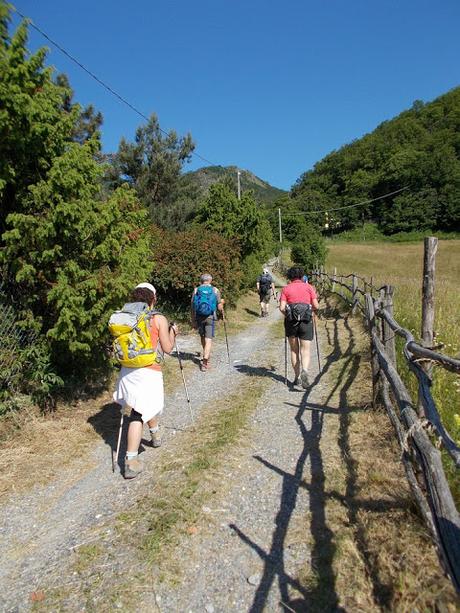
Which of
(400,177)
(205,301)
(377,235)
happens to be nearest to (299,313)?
(205,301)

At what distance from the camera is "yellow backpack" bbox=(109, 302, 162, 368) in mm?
4141

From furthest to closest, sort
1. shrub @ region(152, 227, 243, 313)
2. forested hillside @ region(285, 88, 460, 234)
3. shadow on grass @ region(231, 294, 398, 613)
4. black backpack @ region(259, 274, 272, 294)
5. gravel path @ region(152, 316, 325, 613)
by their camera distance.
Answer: forested hillside @ region(285, 88, 460, 234)
black backpack @ region(259, 274, 272, 294)
shrub @ region(152, 227, 243, 313)
gravel path @ region(152, 316, 325, 613)
shadow on grass @ region(231, 294, 398, 613)

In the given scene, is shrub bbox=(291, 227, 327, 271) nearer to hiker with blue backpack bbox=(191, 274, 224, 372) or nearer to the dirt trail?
hiker with blue backpack bbox=(191, 274, 224, 372)

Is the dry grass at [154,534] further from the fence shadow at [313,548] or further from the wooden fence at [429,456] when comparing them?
the wooden fence at [429,456]

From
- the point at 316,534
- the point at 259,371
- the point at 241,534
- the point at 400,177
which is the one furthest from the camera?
the point at 400,177

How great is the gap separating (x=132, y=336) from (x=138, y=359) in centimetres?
25

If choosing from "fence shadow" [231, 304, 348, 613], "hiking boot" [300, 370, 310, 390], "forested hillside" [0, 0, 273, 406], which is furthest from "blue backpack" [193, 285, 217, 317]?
"fence shadow" [231, 304, 348, 613]

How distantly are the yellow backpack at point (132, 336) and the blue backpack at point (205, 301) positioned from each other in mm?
3708

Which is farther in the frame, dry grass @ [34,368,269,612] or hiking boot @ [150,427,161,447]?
hiking boot @ [150,427,161,447]

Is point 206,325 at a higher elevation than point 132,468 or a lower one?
higher

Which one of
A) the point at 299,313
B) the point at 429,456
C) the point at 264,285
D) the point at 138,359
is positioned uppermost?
the point at 138,359

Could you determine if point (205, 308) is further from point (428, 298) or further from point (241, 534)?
point (241, 534)

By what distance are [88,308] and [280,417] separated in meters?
2.95

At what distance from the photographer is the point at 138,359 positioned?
13.8ft
